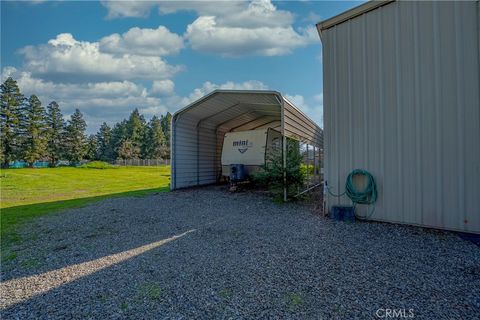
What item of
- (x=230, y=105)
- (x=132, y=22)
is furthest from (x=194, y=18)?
(x=230, y=105)

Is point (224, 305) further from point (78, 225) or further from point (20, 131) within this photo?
point (20, 131)

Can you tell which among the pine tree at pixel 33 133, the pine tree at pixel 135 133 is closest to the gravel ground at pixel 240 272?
the pine tree at pixel 33 133

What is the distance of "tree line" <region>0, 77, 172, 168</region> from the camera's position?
34281 mm

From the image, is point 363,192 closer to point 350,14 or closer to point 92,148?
point 350,14

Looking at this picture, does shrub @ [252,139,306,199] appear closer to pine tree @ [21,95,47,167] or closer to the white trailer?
the white trailer

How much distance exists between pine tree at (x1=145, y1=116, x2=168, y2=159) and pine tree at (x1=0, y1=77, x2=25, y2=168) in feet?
62.5

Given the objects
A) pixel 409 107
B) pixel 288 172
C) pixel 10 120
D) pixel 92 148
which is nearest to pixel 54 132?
pixel 10 120

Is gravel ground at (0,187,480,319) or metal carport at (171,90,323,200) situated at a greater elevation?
metal carport at (171,90,323,200)

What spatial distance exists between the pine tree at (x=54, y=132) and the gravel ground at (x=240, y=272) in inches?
1737

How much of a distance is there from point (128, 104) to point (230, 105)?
166 ft

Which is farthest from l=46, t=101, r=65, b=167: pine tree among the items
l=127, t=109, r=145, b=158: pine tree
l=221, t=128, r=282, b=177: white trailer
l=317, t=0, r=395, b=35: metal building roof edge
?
l=317, t=0, r=395, b=35: metal building roof edge

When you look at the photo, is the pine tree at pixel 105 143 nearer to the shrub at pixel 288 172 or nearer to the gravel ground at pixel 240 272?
the shrub at pixel 288 172

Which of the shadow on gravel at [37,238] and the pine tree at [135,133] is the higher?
the pine tree at [135,133]

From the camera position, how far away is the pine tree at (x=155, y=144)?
4822 centimetres
